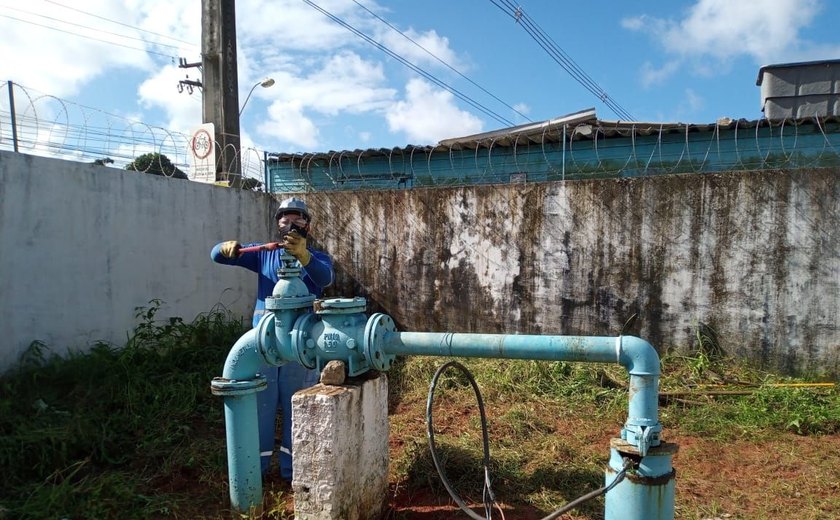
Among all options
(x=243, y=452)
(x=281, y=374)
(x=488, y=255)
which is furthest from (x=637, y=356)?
(x=488, y=255)

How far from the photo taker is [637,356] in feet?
6.88

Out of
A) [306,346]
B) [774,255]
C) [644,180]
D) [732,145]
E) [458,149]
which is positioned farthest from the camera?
[458,149]

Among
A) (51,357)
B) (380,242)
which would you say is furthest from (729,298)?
(51,357)

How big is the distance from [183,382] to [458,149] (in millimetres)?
5301

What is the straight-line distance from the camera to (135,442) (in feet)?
12.3

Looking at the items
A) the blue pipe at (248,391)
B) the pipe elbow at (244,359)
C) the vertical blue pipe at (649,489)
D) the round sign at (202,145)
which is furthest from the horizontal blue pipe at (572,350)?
the round sign at (202,145)

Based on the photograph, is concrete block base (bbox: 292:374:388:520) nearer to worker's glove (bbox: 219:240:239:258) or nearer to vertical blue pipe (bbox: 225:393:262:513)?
vertical blue pipe (bbox: 225:393:262:513)

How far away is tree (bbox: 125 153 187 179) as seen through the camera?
5445 mm

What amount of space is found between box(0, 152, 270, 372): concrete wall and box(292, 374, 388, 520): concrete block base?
3.12 meters

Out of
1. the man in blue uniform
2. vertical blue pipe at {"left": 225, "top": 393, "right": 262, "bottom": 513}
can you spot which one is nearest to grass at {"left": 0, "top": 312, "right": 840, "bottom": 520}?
vertical blue pipe at {"left": 225, "top": 393, "right": 262, "bottom": 513}

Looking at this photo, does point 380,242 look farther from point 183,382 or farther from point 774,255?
point 774,255

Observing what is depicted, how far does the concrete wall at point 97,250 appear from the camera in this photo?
428 centimetres

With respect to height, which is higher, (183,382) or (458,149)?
(458,149)

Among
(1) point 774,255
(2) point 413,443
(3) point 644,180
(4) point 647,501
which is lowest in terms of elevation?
(2) point 413,443
